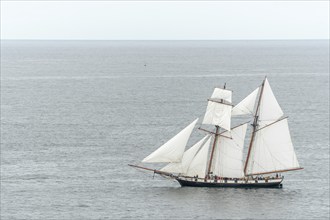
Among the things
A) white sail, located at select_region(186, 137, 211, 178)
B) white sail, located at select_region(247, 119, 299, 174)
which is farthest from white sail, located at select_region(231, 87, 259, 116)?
white sail, located at select_region(186, 137, 211, 178)

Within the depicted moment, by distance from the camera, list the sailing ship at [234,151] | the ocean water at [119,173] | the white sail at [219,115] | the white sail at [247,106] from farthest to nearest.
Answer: the white sail at [219,115], the white sail at [247,106], the sailing ship at [234,151], the ocean water at [119,173]

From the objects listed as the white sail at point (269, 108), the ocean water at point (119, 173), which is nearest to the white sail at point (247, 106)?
the white sail at point (269, 108)

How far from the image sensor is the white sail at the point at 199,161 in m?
95.5

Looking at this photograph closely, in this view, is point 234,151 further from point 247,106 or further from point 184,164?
point 184,164

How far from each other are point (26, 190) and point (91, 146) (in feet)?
97.8

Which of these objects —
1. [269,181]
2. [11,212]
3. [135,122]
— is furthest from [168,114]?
[11,212]

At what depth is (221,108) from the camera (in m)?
96.4

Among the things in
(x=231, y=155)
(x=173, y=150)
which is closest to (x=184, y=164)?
(x=173, y=150)

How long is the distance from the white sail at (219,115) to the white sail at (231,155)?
6.88ft

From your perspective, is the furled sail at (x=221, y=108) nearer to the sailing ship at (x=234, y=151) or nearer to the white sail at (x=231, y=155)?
the sailing ship at (x=234, y=151)

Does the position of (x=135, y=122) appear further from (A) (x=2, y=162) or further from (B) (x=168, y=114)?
(A) (x=2, y=162)

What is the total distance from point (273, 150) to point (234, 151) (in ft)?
17.2

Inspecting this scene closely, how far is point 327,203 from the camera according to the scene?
8819 centimetres

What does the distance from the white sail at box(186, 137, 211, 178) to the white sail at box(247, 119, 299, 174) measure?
6865 millimetres
